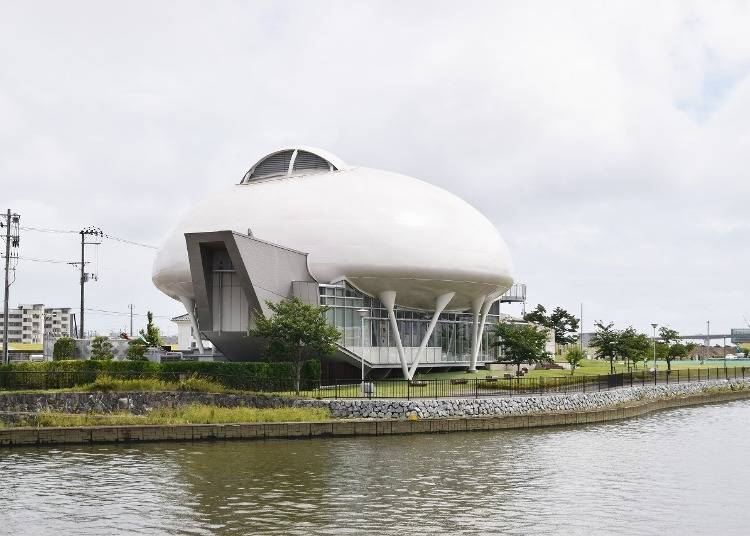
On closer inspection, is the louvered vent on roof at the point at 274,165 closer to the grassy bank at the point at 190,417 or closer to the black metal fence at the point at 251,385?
the black metal fence at the point at 251,385

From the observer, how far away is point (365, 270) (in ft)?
183

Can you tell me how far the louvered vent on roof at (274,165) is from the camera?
6116 cm

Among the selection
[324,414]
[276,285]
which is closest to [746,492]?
[324,414]

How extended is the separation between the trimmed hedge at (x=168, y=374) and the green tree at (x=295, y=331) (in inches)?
45.2

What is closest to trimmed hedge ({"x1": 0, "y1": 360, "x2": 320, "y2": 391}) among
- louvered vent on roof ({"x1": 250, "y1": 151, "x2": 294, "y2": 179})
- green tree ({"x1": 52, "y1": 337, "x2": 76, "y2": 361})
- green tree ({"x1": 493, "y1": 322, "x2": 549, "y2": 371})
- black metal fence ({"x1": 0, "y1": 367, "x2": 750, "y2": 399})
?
black metal fence ({"x1": 0, "y1": 367, "x2": 750, "y2": 399})

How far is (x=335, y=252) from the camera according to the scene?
5497cm

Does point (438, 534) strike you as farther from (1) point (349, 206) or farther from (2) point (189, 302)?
(2) point (189, 302)

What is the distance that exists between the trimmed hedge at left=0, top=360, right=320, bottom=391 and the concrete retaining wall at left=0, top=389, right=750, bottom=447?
929cm

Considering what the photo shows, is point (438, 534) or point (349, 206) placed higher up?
point (349, 206)

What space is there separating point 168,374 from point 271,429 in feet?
39.4

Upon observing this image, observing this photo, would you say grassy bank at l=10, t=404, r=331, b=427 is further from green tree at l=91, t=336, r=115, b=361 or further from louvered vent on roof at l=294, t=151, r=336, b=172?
louvered vent on roof at l=294, t=151, r=336, b=172

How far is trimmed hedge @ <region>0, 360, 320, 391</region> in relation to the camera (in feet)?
145

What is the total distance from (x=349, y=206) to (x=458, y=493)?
1367 inches

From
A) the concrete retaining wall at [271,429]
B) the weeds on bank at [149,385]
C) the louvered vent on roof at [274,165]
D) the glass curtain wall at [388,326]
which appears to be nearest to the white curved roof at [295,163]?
the louvered vent on roof at [274,165]
